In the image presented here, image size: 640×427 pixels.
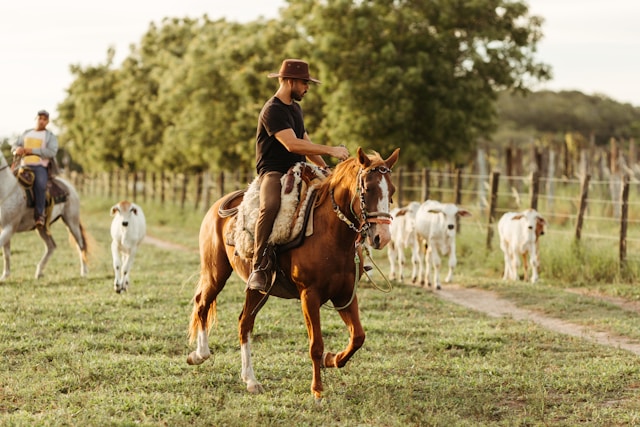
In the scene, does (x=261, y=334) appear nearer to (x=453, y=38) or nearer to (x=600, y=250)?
(x=600, y=250)

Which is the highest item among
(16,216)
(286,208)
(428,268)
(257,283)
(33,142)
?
(33,142)

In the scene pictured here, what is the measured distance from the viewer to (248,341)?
7691 millimetres

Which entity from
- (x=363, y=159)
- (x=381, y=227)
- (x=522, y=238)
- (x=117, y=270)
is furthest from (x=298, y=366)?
(x=522, y=238)

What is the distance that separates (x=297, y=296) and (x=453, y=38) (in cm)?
2093

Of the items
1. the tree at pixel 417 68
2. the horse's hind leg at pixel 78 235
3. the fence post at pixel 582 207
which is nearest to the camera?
the horse's hind leg at pixel 78 235

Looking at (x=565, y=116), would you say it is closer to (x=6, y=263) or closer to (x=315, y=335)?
(x=6, y=263)

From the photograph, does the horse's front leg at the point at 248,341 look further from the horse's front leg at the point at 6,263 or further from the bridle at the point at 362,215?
the horse's front leg at the point at 6,263

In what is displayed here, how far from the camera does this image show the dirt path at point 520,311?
34.0ft

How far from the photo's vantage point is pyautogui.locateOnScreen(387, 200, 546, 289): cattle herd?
15539 mm

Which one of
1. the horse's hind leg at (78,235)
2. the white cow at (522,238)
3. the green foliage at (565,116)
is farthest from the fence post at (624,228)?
the green foliage at (565,116)

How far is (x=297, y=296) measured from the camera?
25.2 feet

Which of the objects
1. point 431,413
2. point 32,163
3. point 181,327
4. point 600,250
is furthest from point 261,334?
point 600,250

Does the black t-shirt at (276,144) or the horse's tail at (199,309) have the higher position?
the black t-shirt at (276,144)

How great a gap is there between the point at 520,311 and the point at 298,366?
5.52 metres
